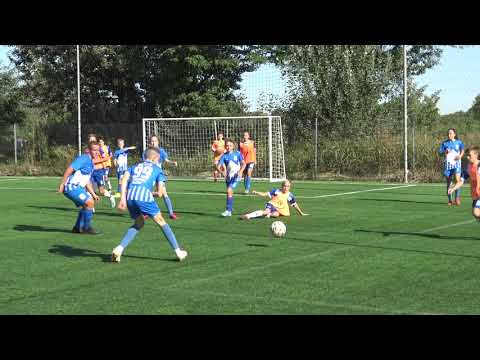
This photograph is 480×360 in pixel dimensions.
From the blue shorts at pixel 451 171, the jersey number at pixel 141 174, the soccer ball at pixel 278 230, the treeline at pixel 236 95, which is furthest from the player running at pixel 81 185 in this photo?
the treeline at pixel 236 95

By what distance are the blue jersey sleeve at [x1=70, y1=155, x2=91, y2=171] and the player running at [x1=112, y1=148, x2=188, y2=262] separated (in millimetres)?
3117

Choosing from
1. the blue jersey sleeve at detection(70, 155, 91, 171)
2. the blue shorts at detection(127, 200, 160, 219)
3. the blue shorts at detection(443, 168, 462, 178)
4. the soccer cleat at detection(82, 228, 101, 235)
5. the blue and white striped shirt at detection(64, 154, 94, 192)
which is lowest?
the soccer cleat at detection(82, 228, 101, 235)

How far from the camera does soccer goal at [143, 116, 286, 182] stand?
1300 inches

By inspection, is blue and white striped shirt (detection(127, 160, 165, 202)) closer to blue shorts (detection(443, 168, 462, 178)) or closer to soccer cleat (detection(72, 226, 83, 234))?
soccer cleat (detection(72, 226, 83, 234))

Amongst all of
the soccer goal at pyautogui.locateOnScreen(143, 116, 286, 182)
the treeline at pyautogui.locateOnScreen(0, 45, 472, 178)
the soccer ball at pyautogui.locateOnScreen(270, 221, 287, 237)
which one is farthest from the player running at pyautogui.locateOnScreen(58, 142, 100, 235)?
the soccer goal at pyautogui.locateOnScreen(143, 116, 286, 182)

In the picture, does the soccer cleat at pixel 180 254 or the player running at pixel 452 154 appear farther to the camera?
the player running at pixel 452 154

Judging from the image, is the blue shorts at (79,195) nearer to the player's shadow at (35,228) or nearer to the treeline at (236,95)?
the player's shadow at (35,228)

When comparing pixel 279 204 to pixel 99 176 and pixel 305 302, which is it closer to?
pixel 99 176

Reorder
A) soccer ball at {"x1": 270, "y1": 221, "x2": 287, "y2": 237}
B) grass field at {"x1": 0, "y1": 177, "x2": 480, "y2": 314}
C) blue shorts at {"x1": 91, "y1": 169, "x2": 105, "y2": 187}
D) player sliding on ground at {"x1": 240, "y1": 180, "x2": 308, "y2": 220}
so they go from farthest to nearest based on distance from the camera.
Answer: blue shorts at {"x1": 91, "y1": 169, "x2": 105, "y2": 187} → player sliding on ground at {"x1": 240, "y1": 180, "x2": 308, "y2": 220} → soccer ball at {"x1": 270, "y1": 221, "x2": 287, "y2": 237} → grass field at {"x1": 0, "y1": 177, "x2": 480, "y2": 314}

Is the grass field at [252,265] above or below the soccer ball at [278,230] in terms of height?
below

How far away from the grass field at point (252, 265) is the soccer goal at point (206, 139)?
14.3 metres

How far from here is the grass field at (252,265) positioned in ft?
27.2
